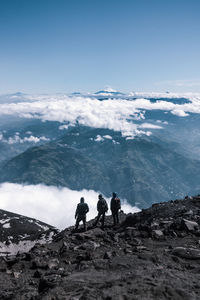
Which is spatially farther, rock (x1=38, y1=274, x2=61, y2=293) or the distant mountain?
the distant mountain

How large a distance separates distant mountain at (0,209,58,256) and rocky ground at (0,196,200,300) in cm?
4393

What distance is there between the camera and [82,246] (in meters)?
21.5

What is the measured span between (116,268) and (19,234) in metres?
75.9

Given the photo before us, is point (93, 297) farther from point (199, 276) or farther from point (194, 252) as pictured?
point (194, 252)

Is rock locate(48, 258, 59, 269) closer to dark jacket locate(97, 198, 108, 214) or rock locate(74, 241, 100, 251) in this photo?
rock locate(74, 241, 100, 251)

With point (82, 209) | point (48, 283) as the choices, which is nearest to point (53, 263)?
point (48, 283)

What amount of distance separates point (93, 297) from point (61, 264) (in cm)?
728

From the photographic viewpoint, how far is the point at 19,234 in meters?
83.1

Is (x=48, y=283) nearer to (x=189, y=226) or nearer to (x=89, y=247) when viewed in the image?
(x=89, y=247)

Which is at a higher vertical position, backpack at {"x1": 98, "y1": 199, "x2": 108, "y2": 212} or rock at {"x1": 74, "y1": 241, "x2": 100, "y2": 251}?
backpack at {"x1": 98, "y1": 199, "x2": 108, "y2": 212}

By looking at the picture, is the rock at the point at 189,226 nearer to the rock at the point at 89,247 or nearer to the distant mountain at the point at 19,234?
the rock at the point at 89,247

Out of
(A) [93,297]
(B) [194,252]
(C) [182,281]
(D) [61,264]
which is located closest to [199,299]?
(C) [182,281]

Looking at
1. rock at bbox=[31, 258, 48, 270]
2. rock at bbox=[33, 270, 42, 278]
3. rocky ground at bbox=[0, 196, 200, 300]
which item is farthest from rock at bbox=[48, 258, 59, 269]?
rock at bbox=[33, 270, 42, 278]

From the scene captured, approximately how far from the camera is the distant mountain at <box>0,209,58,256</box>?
229ft
